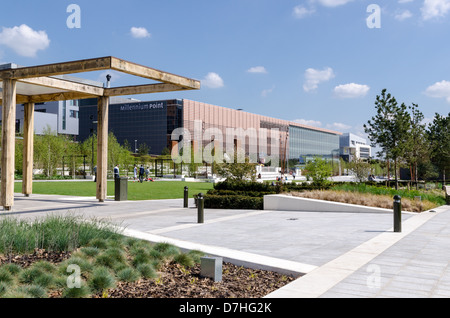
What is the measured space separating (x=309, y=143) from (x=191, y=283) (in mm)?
171301

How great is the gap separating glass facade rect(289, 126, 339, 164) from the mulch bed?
138594 millimetres

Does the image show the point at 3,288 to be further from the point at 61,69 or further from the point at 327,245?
the point at 61,69

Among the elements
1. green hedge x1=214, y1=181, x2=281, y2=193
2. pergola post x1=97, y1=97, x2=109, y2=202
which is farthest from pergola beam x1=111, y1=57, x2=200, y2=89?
green hedge x1=214, y1=181, x2=281, y2=193

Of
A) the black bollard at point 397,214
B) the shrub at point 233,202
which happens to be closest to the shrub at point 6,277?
the black bollard at point 397,214

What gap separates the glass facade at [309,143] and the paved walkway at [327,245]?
13110 cm

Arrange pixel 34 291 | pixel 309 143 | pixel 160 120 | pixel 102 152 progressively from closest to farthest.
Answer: pixel 34 291 → pixel 102 152 → pixel 160 120 → pixel 309 143

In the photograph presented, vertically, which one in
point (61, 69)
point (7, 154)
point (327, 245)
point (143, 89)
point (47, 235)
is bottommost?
point (327, 245)

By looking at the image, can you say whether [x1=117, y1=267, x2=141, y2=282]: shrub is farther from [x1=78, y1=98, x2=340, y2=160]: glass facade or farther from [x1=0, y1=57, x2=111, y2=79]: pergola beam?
[x1=78, y1=98, x2=340, y2=160]: glass facade

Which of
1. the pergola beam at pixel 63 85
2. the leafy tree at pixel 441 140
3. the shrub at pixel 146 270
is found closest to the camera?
the shrub at pixel 146 270

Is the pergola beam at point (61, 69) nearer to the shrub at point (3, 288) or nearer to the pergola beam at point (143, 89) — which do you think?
the pergola beam at point (143, 89)

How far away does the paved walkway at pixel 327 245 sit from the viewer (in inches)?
230

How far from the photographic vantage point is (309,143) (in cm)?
17350

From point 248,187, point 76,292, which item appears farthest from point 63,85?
point 76,292

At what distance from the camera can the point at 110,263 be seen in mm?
6191
